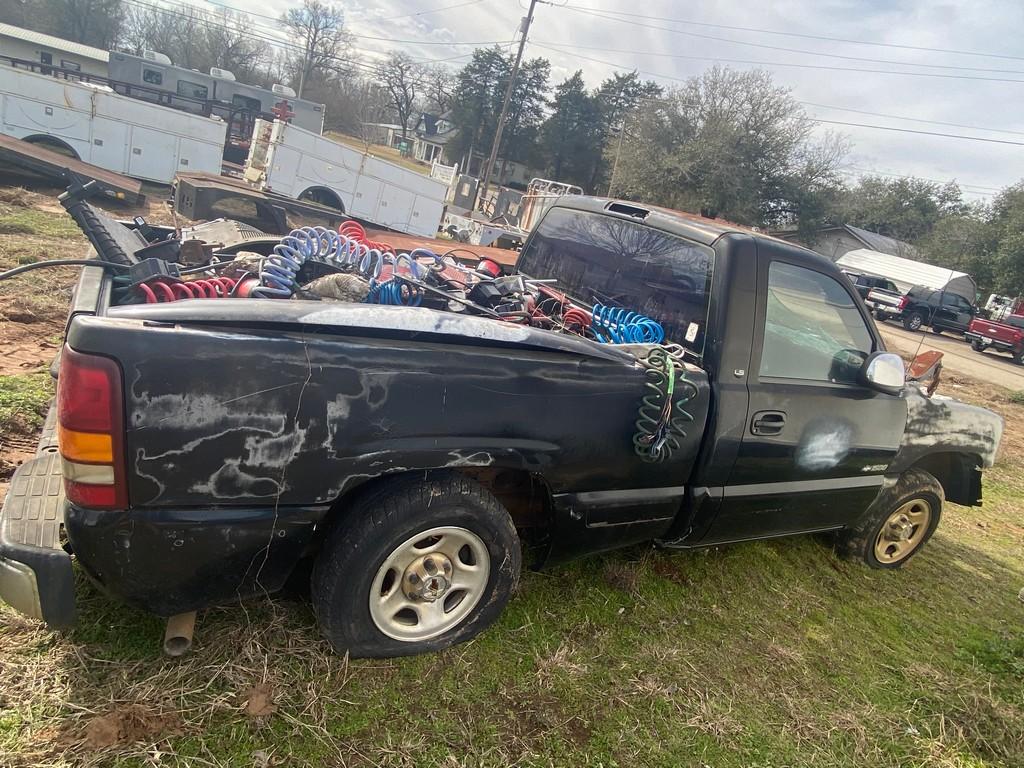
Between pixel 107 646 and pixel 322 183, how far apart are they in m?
15.1

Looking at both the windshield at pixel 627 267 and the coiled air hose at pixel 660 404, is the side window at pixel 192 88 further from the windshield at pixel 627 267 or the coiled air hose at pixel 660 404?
the coiled air hose at pixel 660 404

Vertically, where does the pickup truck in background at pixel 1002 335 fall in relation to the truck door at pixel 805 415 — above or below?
above

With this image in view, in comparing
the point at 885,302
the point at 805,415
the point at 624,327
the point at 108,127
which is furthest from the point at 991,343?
the point at 108,127

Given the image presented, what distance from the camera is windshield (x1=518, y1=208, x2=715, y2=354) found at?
2.93m

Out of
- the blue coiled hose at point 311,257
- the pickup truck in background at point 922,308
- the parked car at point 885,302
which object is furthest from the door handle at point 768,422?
the pickup truck in background at point 922,308

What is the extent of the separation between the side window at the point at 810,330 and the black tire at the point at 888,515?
100 centimetres

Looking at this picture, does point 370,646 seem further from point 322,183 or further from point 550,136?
point 550,136

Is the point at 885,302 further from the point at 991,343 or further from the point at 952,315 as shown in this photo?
the point at 991,343

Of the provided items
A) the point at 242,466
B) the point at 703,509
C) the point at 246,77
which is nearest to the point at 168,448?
the point at 242,466

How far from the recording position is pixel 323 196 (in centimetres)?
1598

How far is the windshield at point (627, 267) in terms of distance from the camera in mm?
2930

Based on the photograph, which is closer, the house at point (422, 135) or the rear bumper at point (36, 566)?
the rear bumper at point (36, 566)

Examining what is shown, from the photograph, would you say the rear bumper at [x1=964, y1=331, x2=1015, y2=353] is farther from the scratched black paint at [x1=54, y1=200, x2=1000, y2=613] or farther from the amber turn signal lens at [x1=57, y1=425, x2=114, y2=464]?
the amber turn signal lens at [x1=57, y1=425, x2=114, y2=464]

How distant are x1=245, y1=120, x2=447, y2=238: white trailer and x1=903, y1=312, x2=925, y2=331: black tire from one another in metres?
19.6
